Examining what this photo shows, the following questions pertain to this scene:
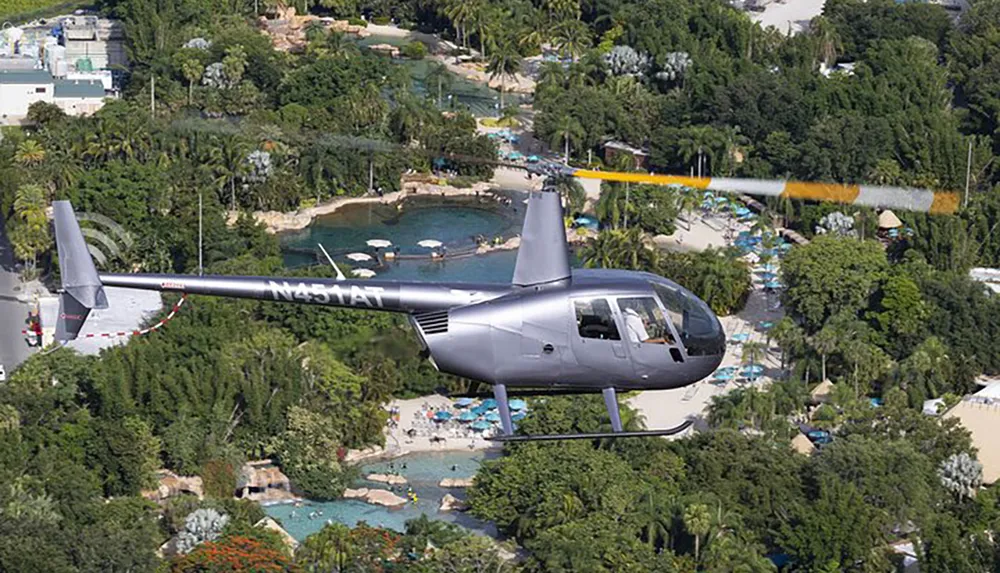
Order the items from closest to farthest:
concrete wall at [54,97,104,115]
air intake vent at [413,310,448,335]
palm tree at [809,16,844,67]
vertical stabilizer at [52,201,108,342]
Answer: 1. air intake vent at [413,310,448,335]
2. vertical stabilizer at [52,201,108,342]
3. concrete wall at [54,97,104,115]
4. palm tree at [809,16,844,67]

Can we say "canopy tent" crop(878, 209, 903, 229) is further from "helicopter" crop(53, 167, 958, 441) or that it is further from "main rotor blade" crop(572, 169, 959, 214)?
"main rotor blade" crop(572, 169, 959, 214)

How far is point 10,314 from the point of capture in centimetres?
7906

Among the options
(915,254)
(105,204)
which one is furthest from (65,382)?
(915,254)

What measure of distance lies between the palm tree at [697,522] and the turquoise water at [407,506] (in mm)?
5972

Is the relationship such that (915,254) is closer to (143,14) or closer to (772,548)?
(772,548)

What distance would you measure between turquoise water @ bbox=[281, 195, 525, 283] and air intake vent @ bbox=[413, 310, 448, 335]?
1692 inches

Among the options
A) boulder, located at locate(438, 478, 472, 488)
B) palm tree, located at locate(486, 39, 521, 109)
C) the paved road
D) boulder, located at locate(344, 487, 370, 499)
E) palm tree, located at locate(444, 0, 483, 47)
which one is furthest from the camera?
palm tree, located at locate(444, 0, 483, 47)

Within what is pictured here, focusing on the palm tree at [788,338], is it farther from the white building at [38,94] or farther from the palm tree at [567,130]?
the white building at [38,94]

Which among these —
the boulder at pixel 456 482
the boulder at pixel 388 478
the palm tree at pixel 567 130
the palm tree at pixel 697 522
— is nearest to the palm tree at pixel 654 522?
the palm tree at pixel 697 522

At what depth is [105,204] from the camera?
8456 cm

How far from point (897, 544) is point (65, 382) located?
2235 cm

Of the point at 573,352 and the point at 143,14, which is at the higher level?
the point at 573,352

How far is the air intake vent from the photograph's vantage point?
40.7m

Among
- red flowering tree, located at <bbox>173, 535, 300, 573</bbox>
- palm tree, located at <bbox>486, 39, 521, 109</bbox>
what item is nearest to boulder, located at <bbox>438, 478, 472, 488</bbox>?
red flowering tree, located at <bbox>173, 535, 300, 573</bbox>
